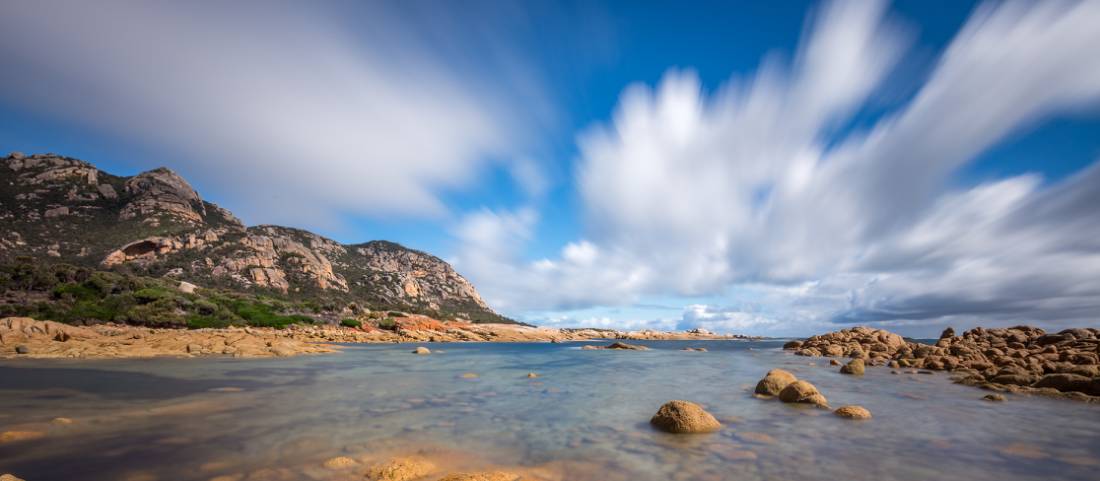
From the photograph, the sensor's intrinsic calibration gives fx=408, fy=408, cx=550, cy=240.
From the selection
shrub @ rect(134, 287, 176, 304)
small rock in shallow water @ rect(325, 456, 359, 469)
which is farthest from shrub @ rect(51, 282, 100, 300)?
small rock in shallow water @ rect(325, 456, 359, 469)

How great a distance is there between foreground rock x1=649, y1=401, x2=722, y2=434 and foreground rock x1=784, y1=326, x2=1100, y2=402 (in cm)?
1624

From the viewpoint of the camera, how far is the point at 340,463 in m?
7.86

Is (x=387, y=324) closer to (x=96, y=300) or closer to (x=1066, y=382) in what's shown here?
(x=96, y=300)

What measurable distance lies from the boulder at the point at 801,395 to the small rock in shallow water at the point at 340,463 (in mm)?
14263

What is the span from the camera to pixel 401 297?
125562 mm

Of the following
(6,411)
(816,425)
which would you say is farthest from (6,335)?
(816,425)

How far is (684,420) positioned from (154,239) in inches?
4426

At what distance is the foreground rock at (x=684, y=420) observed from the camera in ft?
34.9

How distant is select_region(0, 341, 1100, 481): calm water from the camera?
7742 mm

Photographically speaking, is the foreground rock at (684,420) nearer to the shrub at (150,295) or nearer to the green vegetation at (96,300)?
the green vegetation at (96,300)

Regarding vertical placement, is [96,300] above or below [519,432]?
above

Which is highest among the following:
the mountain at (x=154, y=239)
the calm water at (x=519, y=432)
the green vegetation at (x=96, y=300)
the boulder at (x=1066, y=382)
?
the mountain at (x=154, y=239)

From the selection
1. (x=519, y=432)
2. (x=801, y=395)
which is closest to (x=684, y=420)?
(x=519, y=432)

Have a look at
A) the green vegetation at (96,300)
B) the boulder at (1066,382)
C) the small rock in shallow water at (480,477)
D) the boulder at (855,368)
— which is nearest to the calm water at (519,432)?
the small rock in shallow water at (480,477)
